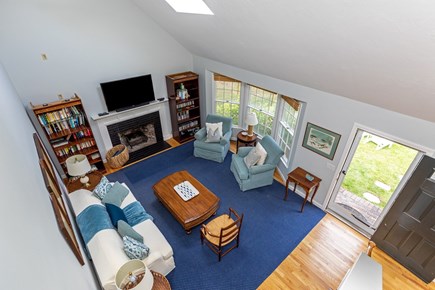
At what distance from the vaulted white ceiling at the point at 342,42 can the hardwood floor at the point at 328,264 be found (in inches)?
94.3

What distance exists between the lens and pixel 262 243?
3902 millimetres

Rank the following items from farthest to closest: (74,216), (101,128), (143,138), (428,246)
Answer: (143,138), (101,128), (74,216), (428,246)

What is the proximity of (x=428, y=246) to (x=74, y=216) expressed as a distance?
5.47 m

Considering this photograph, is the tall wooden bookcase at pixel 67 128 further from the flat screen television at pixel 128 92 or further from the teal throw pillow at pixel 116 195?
the teal throw pillow at pixel 116 195

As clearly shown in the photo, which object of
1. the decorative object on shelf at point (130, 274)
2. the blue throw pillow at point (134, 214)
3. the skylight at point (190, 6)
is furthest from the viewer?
the blue throw pillow at point (134, 214)

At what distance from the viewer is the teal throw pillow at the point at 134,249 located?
2949mm

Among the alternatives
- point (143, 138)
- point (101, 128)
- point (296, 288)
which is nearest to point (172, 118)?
point (143, 138)

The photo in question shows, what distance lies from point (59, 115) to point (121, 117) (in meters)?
1.36

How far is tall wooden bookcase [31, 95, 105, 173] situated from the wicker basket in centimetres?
30

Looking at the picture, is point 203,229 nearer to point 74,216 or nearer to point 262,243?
point 262,243

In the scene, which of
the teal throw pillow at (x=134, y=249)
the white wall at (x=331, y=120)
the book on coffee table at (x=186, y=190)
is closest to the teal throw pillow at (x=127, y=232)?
the teal throw pillow at (x=134, y=249)

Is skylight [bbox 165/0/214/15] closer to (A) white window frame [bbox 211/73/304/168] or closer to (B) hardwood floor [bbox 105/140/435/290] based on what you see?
(A) white window frame [bbox 211/73/304/168]

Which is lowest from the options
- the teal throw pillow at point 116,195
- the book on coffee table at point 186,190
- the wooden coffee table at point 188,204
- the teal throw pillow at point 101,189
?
the wooden coffee table at point 188,204

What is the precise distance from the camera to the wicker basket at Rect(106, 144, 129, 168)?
5440 mm
